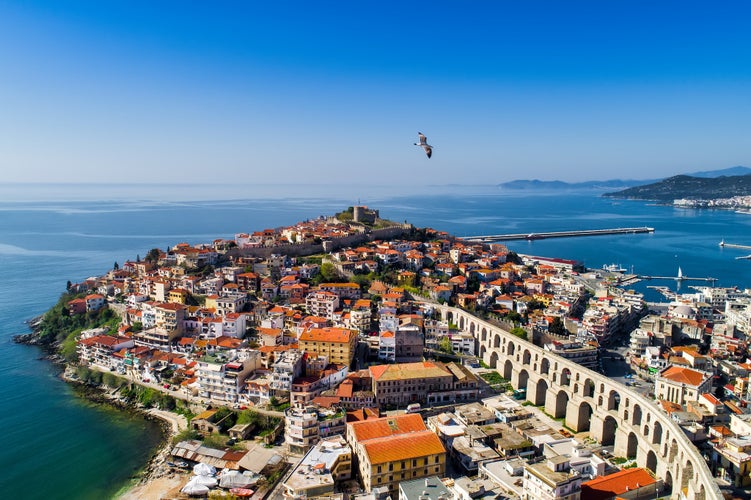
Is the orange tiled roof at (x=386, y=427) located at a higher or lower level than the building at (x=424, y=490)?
higher

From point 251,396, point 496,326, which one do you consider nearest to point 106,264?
point 251,396

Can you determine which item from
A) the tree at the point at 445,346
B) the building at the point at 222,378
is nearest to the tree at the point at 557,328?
the tree at the point at 445,346

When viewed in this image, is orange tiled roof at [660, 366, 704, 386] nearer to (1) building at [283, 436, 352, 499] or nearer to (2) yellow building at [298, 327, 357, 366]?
(2) yellow building at [298, 327, 357, 366]

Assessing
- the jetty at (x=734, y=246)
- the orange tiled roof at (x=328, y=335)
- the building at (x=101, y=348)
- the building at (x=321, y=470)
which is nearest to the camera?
the building at (x=321, y=470)

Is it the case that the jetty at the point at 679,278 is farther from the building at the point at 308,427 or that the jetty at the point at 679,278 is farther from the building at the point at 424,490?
the building at the point at 424,490

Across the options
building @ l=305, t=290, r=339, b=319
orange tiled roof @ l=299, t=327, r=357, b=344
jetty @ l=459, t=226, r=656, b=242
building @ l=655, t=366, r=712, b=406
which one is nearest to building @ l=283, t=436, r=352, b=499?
orange tiled roof @ l=299, t=327, r=357, b=344

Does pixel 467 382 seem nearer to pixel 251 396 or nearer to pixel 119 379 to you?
pixel 251 396
